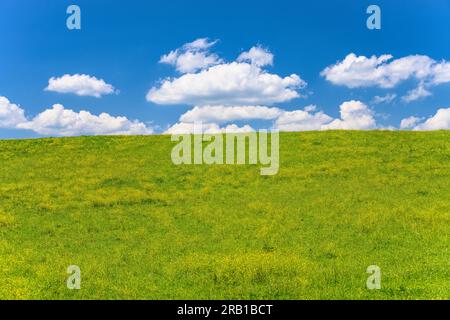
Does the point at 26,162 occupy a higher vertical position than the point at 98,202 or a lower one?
higher

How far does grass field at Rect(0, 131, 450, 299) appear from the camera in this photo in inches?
643

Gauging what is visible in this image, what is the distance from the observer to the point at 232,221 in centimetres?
2608

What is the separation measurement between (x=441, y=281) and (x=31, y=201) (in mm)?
27763

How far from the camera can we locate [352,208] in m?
28.3

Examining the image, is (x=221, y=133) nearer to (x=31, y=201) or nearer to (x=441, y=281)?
(x=31, y=201)

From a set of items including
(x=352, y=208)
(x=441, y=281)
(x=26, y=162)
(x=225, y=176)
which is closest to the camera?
(x=441, y=281)

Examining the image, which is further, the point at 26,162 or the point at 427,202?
the point at 26,162

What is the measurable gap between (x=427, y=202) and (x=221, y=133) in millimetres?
26137

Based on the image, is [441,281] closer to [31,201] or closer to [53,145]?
[31,201]

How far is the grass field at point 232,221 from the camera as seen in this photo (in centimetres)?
1634
